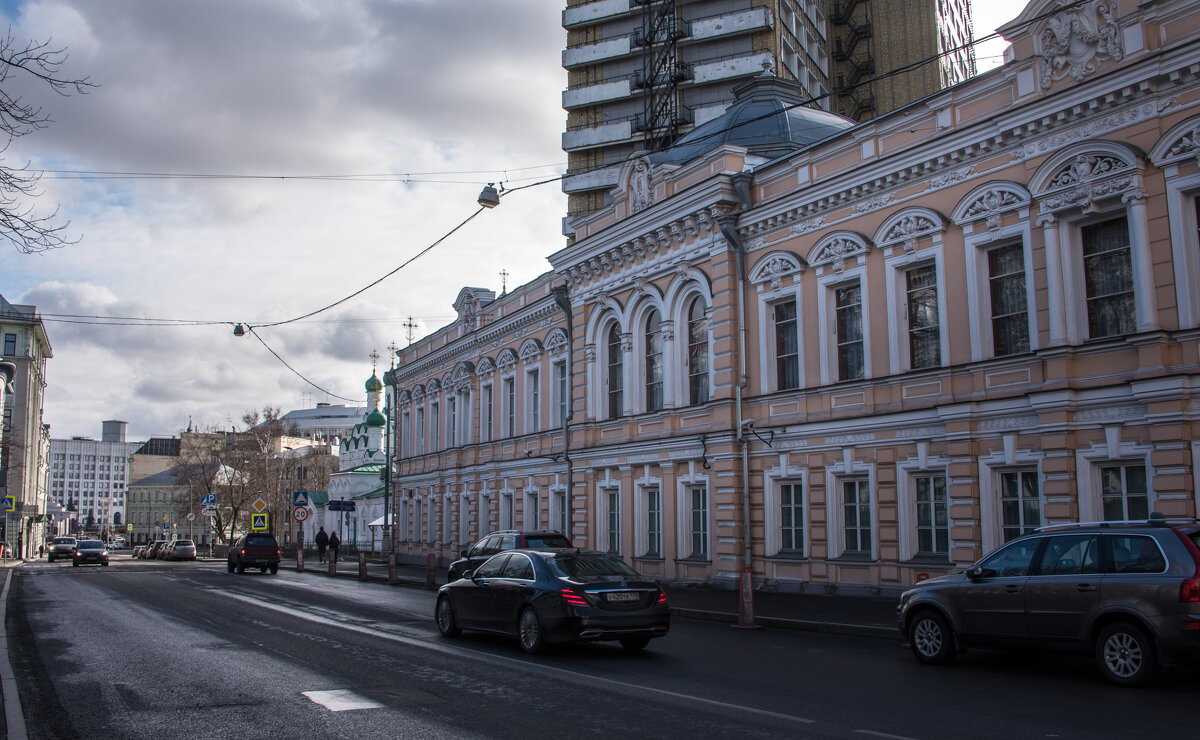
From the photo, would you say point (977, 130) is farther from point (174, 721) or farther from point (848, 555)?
point (174, 721)

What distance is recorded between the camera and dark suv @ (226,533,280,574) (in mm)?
36500

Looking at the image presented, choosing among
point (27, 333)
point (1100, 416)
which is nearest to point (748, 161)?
point (1100, 416)

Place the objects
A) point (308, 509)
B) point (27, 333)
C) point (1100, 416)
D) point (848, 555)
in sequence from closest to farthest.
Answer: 1. point (1100, 416)
2. point (848, 555)
3. point (308, 509)
4. point (27, 333)

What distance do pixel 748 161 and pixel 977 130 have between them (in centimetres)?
698

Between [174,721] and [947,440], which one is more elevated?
[947,440]

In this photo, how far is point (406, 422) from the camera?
155ft

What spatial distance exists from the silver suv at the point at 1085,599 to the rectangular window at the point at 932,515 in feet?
21.8

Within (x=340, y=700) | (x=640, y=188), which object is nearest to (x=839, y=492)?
(x=640, y=188)

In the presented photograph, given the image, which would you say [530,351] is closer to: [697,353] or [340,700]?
[697,353]

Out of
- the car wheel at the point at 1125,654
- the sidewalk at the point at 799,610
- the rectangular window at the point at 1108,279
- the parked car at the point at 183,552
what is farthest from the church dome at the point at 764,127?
the parked car at the point at 183,552

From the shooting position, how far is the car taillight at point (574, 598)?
12414 millimetres

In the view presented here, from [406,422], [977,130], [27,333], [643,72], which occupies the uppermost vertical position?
[643,72]

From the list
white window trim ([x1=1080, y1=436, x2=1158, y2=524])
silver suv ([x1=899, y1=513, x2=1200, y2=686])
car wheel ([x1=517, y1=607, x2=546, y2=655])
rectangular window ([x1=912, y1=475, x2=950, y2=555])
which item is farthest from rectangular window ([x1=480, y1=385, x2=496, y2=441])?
silver suv ([x1=899, y1=513, x2=1200, y2=686])

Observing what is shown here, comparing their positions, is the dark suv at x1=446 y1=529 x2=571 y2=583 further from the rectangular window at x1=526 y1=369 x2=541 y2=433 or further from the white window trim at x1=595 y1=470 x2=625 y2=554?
the rectangular window at x1=526 y1=369 x2=541 y2=433
